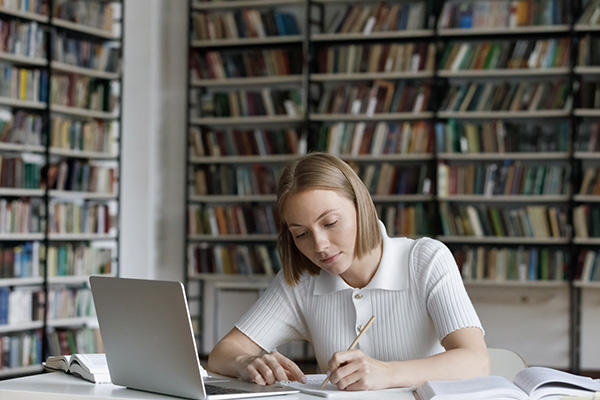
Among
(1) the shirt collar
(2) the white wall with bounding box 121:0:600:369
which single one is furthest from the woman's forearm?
(2) the white wall with bounding box 121:0:600:369

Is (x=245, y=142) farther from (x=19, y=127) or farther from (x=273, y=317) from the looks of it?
(x=273, y=317)

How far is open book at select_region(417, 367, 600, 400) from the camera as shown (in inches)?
56.1

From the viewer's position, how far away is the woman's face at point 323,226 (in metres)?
1.83

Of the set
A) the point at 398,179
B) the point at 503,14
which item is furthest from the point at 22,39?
the point at 503,14

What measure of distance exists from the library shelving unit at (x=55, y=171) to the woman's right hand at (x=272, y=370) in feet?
12.5

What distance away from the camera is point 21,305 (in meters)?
5.28

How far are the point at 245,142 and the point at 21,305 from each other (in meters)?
2.01

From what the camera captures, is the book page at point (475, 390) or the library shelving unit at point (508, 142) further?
the library shelving unit at point (508, 142)

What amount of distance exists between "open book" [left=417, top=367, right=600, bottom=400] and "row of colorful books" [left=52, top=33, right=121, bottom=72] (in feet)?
15.1

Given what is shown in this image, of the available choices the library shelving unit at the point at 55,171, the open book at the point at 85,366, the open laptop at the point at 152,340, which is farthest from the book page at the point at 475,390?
the library shelving unit at the point at 55,171

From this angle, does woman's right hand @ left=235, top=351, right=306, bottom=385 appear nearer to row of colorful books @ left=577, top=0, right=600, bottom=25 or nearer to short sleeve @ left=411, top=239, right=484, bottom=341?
short sleeve @ left=411, top=239, right=484, bottom=341

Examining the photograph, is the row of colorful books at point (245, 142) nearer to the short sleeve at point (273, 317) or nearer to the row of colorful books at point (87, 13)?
the row of colorful books at point (87, 13)

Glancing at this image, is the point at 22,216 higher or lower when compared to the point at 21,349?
higher

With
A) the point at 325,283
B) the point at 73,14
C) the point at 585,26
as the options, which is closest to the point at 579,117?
the point at 585,26
